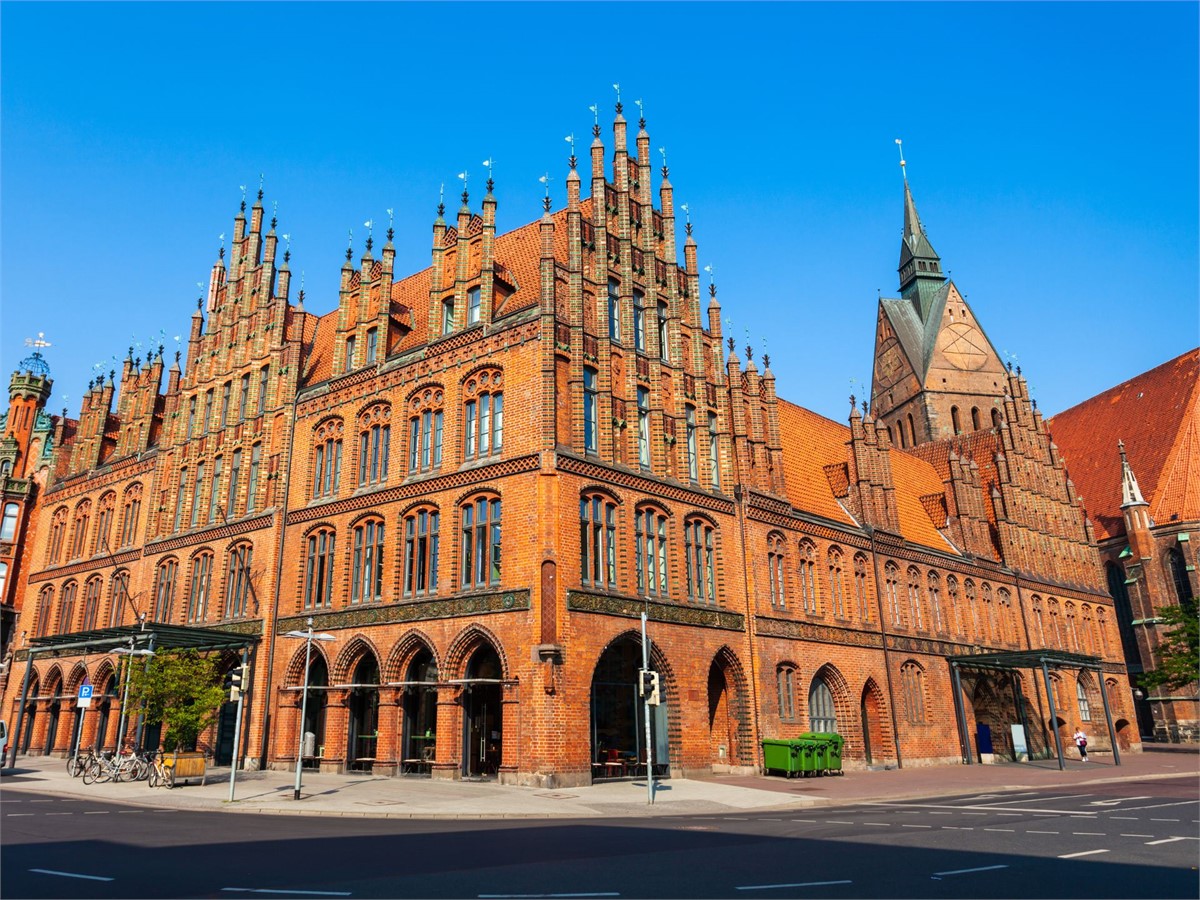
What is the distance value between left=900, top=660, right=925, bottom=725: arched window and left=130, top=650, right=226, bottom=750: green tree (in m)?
26.6

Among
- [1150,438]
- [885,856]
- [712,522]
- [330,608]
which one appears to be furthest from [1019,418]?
[885,856]

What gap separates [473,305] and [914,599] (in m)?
24.3

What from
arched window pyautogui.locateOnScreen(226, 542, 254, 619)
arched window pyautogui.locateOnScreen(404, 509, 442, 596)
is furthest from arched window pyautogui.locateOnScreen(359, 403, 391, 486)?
arched window pyautogui.locateOnScreen(226, 542, 254, 619)

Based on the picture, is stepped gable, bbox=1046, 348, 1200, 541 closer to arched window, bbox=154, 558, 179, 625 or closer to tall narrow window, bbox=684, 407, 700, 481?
tall narrow window, bbox=684, 407, 700, 481

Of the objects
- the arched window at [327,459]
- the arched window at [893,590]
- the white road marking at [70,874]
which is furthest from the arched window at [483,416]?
the arched window at [893,590]

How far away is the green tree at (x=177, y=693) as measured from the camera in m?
26.9

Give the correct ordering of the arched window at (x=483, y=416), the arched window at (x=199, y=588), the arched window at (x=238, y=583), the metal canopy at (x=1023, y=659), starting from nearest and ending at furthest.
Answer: the arched window at (x=483, y=416) < the arched window at (x=238, y=583) < the arched window at (x=199, y=588) < the metal canopy at (x=1023, y=659)

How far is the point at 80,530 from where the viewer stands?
4428cm

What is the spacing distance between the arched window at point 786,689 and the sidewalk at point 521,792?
266 cm

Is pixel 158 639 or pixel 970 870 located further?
pixel 158 639

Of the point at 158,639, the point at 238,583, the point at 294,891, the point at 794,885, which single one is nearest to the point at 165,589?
the point at 238,583

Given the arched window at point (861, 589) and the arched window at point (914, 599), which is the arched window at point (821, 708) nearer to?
the arched window at point (861, 589)

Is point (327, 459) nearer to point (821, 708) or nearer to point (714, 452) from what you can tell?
point (714, 452)

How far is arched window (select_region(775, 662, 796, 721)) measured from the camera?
1232 inches
